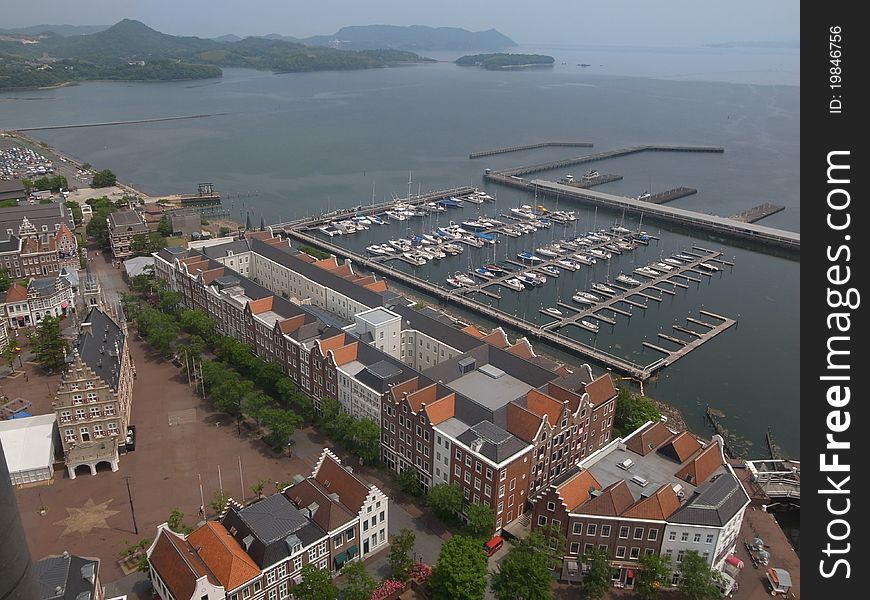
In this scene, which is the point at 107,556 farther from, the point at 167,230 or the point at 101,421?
the point at 167,230

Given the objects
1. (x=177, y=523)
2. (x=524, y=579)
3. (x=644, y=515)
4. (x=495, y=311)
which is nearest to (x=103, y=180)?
(x=495, y=311)

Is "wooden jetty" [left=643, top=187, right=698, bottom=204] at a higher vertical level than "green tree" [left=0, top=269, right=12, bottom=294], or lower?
higher

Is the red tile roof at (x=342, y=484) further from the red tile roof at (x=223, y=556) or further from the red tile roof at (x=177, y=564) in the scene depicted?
the red tile roof at (x=177, y=564)

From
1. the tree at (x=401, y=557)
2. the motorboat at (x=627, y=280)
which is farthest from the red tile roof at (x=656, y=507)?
the motorboat at (x=627, y=280)

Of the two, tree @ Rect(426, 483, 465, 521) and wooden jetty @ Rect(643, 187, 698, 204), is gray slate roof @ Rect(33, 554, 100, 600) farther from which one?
wooden jetty @ Rect(643, 187, 698, 204)

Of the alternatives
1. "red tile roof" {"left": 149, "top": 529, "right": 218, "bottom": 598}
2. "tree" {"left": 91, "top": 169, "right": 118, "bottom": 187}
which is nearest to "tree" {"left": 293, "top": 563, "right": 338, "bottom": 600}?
"red tile roof" {"left": 149, "top": 529, "right": 218, "bottom": 598}
